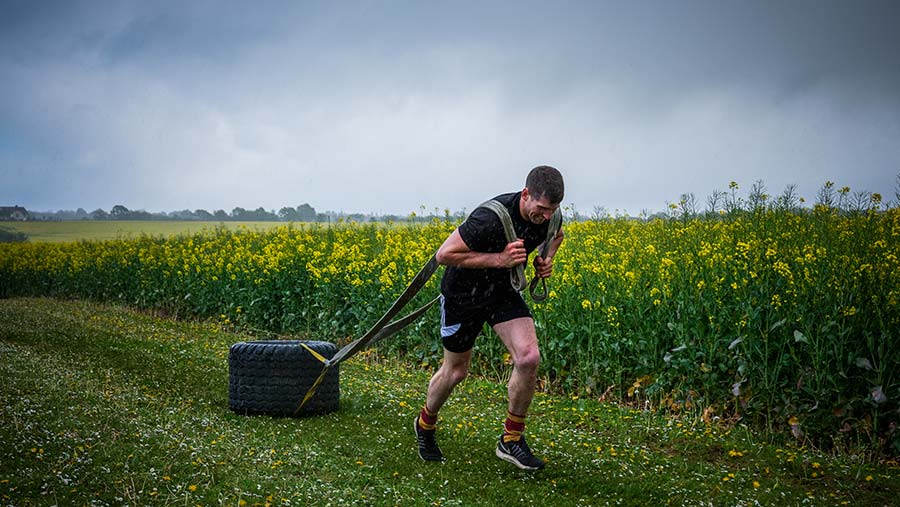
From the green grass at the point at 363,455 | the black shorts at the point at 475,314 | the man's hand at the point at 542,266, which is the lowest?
the green grass at the point at 363,455

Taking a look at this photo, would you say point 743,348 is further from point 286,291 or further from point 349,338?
point 286,291

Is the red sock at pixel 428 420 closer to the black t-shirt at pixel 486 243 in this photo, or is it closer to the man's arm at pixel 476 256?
the black t-shirt at pixel 486 243

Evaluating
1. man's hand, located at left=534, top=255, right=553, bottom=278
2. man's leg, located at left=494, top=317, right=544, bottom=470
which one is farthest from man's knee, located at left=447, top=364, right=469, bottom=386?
man's hand, located at left=534, top=255, right=553, bottom=278

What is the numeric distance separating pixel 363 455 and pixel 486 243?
2215 mm

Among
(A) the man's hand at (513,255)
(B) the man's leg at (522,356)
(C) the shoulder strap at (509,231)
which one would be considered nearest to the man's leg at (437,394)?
(B) the man's leg at (522,356)

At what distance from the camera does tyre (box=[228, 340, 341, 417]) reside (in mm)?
7703

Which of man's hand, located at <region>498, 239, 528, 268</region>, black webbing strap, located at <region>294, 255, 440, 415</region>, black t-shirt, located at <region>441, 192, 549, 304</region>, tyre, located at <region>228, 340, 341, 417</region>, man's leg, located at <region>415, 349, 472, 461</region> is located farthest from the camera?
tyre, located at <region>228, 340, 341, 417</region>

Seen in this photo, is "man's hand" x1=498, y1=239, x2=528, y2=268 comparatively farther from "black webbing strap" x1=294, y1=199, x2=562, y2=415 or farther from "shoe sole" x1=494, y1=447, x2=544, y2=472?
"shoe sole" x1=494, y1=447, x2=544, y2=472

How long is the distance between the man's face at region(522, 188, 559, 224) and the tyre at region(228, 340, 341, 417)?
3235mm

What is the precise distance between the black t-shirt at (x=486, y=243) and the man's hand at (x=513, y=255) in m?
0.23

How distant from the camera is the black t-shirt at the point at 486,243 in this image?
5551 mm

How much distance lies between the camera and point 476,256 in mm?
5496

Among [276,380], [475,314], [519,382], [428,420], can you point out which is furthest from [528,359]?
[276,380]

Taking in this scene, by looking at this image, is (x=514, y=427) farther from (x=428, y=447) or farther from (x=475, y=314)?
(x=475, y=314)
